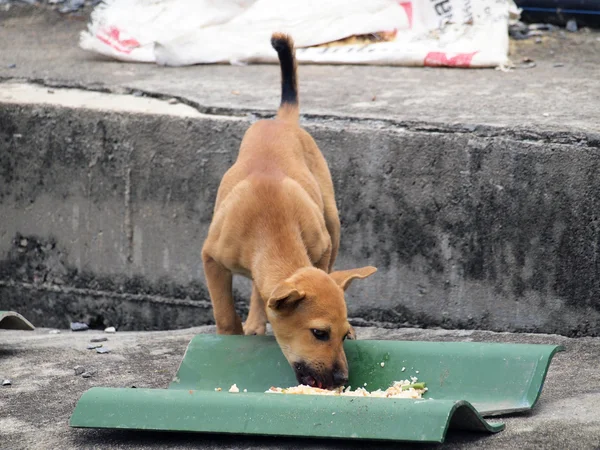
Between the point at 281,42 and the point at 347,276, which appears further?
the point at 281,42

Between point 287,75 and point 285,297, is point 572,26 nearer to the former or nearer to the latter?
point 287,75

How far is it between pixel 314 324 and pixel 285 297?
0.17 meters

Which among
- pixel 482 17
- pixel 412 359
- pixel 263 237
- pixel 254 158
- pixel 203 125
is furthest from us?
pixel 482 17

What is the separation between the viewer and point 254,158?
16.9 ft

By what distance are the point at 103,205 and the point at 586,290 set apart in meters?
3.04

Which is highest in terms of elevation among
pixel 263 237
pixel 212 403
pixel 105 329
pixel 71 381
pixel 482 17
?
pixel 482 17

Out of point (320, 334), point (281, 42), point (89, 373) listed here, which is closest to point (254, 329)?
point (89, 373)

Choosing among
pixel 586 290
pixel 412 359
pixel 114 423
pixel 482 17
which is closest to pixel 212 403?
pixel 114 423

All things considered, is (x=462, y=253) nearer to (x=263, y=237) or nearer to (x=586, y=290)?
(x=586, y=290)

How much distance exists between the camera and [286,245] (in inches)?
181

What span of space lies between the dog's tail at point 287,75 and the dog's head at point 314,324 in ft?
5.41

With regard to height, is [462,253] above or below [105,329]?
above

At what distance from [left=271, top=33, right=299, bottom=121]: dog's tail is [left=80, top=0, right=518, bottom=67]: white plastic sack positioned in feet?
7.04

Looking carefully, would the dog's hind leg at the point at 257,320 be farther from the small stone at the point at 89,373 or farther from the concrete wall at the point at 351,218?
the concrete wall at the point at 351,218
